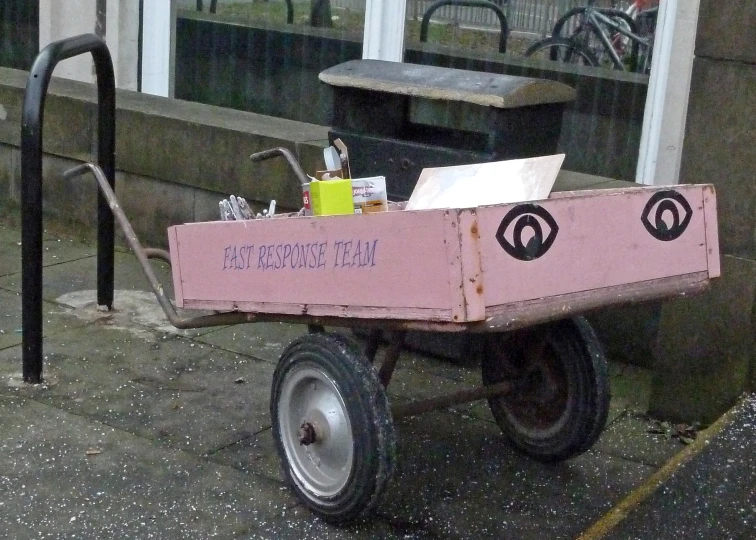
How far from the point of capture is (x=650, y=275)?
11.3 ft

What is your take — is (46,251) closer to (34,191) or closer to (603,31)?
(34,191)

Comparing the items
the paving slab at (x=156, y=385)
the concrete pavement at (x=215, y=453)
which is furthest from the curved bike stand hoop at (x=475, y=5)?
the paving slab at (x=156, y=385)

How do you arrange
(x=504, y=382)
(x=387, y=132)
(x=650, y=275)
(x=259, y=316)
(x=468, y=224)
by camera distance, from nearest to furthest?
1. (x=468, y=224)
2. (x=650, y=275)
3. (x=259, y=316)
4. (x=504, y=382)
5. (x=387, y=132)

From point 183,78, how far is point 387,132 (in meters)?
3.68

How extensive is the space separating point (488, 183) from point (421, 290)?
701mm

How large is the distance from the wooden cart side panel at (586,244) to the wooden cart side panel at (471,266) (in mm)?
23

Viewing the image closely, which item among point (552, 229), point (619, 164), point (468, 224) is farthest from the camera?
point (619, 164)

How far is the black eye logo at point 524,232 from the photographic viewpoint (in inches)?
121

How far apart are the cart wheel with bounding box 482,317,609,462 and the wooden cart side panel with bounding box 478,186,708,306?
55cm

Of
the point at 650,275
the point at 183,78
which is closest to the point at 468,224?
the point at 650,275

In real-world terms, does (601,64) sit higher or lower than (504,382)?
higher

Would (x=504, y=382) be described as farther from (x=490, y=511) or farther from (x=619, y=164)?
(x=619, y=164)

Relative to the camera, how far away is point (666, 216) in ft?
11.4

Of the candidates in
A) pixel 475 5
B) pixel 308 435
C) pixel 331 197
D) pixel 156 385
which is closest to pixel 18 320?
pixel 156 385
